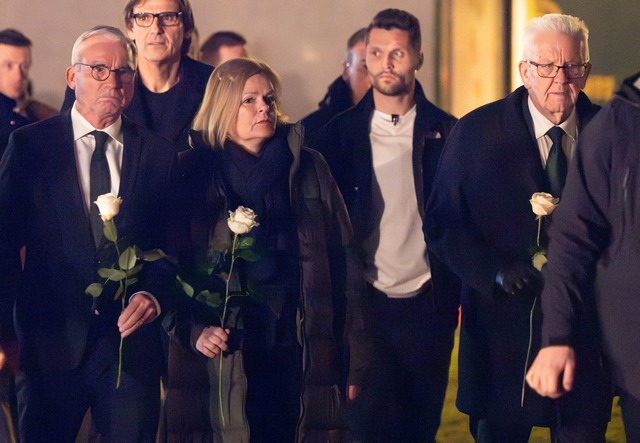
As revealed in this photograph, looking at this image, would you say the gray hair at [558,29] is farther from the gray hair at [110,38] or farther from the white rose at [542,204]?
the gray hair at [110,38]

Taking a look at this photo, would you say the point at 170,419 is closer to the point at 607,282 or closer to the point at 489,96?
the point at 607,282

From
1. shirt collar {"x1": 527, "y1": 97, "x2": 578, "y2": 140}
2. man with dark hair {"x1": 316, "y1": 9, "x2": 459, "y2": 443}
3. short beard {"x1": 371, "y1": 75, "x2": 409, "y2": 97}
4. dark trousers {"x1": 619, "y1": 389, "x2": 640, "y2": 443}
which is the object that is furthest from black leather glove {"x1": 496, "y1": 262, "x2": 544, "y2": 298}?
short beard {"x1": 371, "y1": 75, "x2": 409, "y2": 97}

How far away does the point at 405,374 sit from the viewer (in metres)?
4.67

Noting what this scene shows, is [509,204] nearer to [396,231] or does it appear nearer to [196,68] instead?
[396,231]

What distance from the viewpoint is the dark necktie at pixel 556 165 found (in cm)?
410

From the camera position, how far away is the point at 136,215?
4020 millimetres

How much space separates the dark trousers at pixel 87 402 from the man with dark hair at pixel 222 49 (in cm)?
219

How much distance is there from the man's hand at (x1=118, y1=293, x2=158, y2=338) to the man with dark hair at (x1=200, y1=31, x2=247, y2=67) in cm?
203

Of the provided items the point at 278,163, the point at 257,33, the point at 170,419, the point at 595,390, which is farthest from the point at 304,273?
the point at 257,33

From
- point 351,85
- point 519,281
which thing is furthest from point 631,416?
point 351,85

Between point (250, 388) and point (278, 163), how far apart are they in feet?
2.61

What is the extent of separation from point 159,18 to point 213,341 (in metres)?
1.48

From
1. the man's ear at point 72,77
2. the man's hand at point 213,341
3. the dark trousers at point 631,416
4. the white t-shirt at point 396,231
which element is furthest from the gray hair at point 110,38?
the dark trousers at point 631,416

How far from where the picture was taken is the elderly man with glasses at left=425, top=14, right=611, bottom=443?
4070 mm
